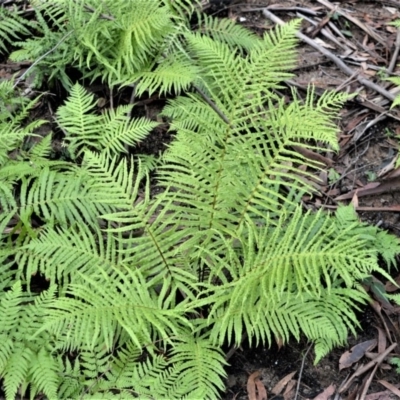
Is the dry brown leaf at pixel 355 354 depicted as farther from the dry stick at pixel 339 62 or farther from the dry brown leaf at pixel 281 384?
the dry stick at pixel 339 62

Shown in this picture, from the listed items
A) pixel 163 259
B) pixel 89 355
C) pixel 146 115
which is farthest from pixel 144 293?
pixel 146 115

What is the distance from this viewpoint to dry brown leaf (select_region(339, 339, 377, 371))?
2.90 m

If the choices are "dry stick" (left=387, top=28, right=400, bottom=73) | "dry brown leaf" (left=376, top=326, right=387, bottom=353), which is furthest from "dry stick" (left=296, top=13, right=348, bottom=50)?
"dry brown leaf" (left=376, top=326, right=387, bottom=353)

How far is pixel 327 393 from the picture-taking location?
2816 millimetres

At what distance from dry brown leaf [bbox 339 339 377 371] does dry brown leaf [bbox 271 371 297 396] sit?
0.29 meters

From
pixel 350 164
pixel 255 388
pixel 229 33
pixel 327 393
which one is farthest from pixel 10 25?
pixel 327 393

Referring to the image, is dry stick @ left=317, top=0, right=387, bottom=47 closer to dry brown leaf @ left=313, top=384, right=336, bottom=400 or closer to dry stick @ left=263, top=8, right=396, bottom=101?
dry stick @ left=263, top=8, right=396, bottom=101

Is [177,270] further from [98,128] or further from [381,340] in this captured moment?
[98,128]

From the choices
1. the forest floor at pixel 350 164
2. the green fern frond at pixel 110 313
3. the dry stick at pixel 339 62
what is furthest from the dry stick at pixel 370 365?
the dry stick at pixel 339 62

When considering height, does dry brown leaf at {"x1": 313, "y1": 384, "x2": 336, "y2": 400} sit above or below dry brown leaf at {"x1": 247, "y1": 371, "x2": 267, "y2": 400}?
below

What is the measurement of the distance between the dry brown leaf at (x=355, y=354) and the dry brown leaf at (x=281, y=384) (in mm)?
286

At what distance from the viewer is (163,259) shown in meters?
2.91

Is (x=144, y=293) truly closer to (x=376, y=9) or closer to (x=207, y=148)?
(x=207, y=148)

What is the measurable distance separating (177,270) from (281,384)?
0.84 m
